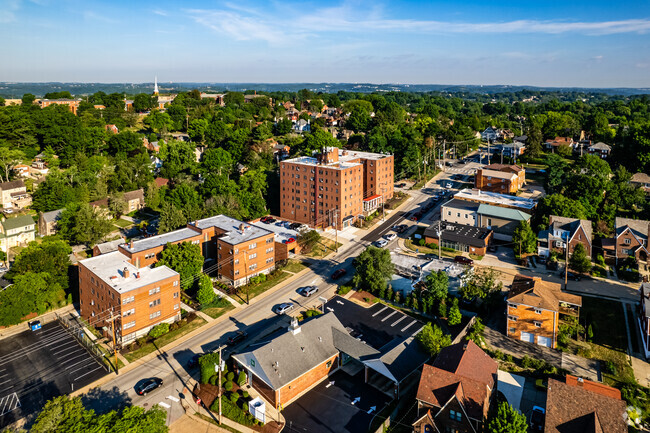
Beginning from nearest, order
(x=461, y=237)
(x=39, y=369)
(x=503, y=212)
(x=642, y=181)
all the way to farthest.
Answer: (x=39, y=369), (x=461, y=237), (x=503, y=212), (x=642, y=181)

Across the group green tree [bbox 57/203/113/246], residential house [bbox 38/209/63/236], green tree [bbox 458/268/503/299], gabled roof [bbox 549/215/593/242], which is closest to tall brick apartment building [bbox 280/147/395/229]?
green tree [bbox 458/268/503/299]

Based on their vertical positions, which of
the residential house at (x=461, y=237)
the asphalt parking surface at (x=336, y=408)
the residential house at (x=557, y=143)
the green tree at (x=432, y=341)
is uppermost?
the residential house at (x=557, y=143)

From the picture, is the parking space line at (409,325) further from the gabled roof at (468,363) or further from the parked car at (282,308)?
the parked car at (282,308)

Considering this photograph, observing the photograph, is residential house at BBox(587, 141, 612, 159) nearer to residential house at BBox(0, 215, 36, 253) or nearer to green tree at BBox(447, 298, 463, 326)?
green tree at BBox(447, 298, 463, 326)

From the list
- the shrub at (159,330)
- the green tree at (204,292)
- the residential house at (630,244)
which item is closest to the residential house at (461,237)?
the residential house at (630,244)

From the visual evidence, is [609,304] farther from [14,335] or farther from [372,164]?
[14,335]

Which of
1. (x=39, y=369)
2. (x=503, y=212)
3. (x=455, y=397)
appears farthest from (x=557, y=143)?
(x=39, y=369)

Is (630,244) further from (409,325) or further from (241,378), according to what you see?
(241,378)
